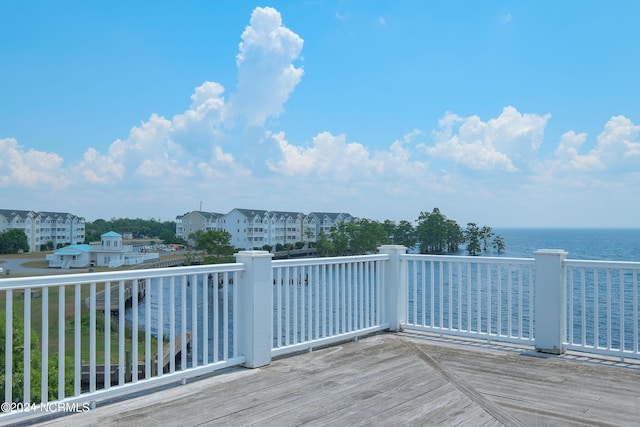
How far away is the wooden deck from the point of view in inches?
107

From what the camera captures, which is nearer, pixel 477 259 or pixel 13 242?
pixel 477 259

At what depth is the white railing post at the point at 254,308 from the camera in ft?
12.3

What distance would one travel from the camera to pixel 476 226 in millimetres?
55688

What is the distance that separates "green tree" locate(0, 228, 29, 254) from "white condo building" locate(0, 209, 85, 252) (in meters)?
0.58

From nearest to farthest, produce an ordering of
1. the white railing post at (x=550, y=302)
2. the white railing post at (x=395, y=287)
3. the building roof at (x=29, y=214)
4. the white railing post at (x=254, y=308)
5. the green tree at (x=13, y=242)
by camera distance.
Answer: the white railing post at (x=254, y=308)
the white railing post at (x=550, y=302)
the white railing post at (x=395, y=287)
the green tree at (x=13, y=242)
the building roof at (x=29, y=214)

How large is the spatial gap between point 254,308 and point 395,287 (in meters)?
2.06

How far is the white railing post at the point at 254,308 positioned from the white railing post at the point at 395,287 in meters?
1.86

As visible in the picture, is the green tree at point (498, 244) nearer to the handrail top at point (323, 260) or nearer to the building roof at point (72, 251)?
the building roof at point (72, 251)

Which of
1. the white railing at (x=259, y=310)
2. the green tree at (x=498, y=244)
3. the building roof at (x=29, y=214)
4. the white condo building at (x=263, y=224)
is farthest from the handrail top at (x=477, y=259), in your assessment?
the building roof at (x=29, y=214)

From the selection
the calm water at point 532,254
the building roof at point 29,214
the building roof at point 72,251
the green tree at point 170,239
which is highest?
the building roof at point 29,214

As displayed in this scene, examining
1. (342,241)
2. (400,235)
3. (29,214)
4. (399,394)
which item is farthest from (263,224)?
(399,394)

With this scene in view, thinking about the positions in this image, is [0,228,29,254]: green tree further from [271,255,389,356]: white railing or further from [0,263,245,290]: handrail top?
[0,263,245,290]: handrail top

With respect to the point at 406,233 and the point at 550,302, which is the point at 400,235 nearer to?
the point at 406,233

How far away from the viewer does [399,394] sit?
10.4 ft
